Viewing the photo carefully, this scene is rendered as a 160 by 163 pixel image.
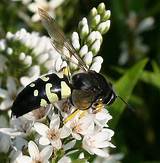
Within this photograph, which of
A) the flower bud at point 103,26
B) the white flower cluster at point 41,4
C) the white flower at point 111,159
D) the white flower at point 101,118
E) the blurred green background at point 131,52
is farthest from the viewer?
the white flower cluster at point 41,4

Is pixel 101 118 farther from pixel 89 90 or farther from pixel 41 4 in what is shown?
pixel 41 4

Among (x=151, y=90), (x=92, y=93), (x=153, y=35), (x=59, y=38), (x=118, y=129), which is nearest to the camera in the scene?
(x=92, y=93)

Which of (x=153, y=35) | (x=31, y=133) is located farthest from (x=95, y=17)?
(x=153, y=35)

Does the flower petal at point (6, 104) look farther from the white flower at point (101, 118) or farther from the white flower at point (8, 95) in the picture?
the white flower at point (101, 118)

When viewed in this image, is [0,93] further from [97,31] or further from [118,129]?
[118,129]

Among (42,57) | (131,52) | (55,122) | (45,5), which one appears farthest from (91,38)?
(131,52)

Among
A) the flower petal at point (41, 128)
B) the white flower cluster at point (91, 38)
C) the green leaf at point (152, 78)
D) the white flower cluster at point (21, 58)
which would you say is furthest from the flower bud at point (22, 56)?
the green leaf at point (152, 78)
